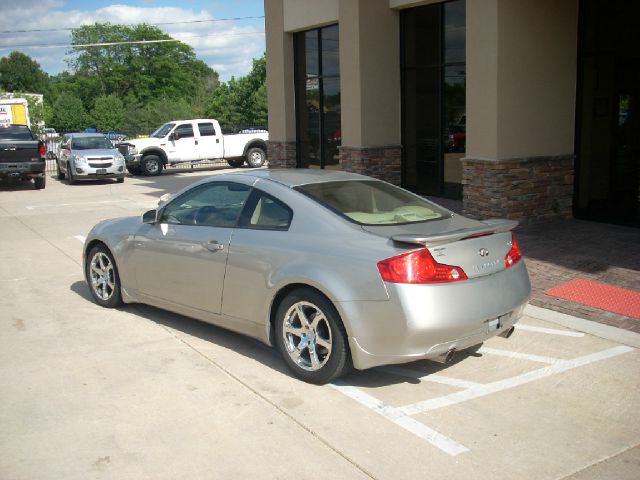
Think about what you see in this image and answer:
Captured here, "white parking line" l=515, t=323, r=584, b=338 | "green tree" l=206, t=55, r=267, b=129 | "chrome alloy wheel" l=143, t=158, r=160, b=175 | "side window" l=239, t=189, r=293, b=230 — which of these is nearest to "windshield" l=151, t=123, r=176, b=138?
"chrome alloy wheel" l=143, t=158, r=160, b=175

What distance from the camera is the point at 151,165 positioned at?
2581cm

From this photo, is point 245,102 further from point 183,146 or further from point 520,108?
point 520,108

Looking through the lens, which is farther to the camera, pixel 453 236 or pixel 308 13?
pixel 308 13

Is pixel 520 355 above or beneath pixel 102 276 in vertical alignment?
beneath

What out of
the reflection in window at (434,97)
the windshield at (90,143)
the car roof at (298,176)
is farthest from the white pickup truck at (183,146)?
the car roof at (298,176)

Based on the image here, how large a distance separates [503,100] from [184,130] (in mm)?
16912

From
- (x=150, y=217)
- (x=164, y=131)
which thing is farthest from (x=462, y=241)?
(x=164, y=131)

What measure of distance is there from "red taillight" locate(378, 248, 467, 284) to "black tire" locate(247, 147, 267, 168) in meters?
22.9

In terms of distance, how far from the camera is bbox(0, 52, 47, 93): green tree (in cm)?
12669

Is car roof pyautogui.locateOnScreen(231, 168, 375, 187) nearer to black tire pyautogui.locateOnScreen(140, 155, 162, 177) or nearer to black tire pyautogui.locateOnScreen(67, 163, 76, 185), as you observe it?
black tire pyautogui.locateOnScreen(67, 163, 76, 185)

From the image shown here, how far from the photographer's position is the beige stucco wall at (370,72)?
1516 cm

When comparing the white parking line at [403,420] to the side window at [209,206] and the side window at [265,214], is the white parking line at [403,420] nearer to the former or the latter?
the side window at [265,214]

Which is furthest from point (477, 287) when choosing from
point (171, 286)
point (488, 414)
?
A: point (171, 286)

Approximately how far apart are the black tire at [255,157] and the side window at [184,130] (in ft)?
7.57
